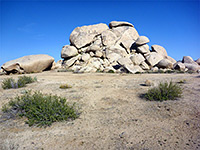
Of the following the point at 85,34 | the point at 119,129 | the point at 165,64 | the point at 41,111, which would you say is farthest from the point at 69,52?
the point at 119,129

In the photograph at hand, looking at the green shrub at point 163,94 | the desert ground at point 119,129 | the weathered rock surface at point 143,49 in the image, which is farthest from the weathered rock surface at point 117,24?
the desert ground at point 119,129

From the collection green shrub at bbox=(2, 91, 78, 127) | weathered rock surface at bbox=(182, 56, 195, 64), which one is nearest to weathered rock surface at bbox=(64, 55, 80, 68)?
weathered rock surface at bbox=(182, 56, 195, 64)

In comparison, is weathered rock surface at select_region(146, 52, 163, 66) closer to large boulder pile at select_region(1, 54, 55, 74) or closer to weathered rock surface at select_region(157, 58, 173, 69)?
weathered rock surface at select_region(157, 58, 173, 69)

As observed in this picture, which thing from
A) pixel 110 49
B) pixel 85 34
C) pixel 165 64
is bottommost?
pixel 165 64

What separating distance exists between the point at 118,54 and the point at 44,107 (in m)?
18.2

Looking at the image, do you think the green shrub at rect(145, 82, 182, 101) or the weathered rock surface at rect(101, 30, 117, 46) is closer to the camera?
the green shrub at rect(145, 82, 182, 101)

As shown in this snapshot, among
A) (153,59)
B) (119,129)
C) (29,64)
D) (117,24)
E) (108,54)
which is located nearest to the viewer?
(119,129)

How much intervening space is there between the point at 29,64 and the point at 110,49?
10.6m

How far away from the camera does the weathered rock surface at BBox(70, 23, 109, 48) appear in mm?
23447

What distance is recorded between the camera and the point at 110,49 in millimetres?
22031

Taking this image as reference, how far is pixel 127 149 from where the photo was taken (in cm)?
313

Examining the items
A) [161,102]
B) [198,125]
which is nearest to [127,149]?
[198,125]

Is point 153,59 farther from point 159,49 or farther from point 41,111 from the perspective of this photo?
point 41,111

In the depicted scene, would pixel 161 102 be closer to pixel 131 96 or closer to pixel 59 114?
pixel 131 96
